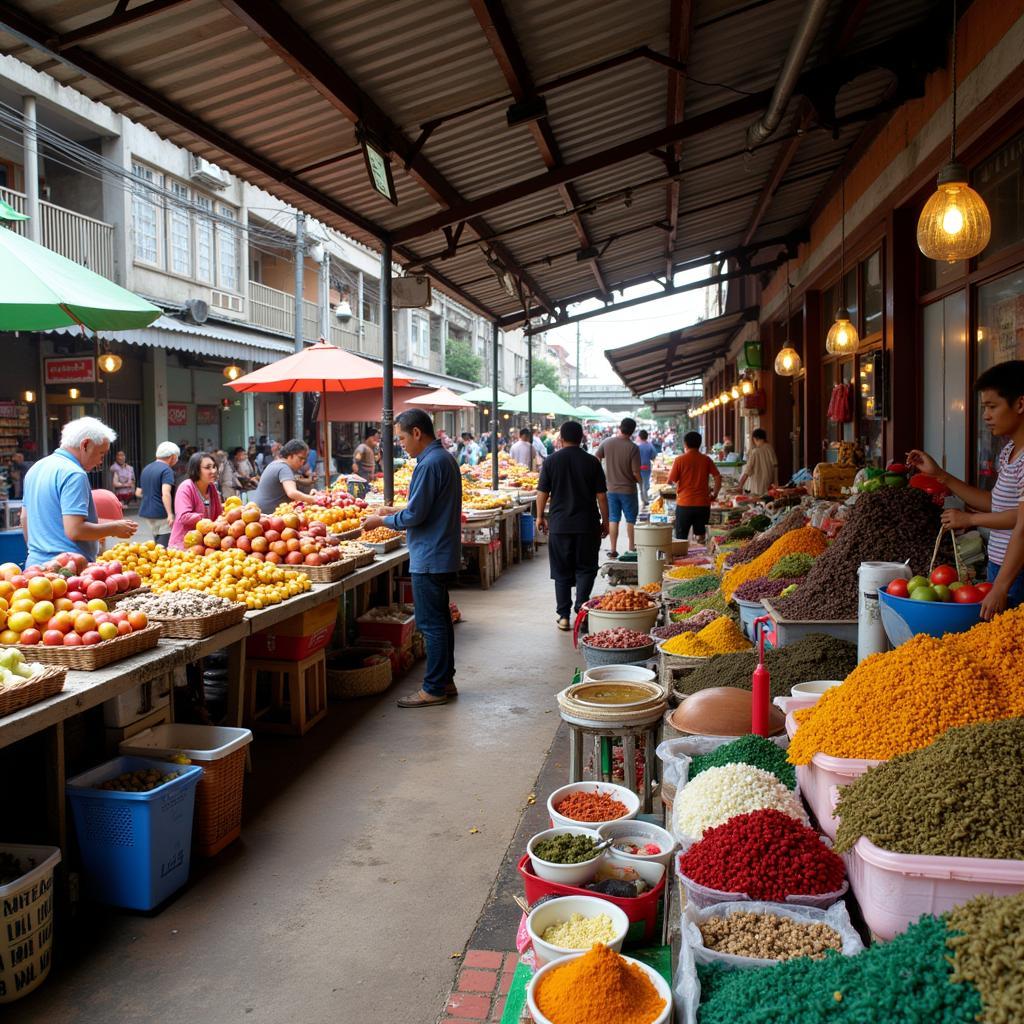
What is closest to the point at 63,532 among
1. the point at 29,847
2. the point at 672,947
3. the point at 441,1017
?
the point at 29,847

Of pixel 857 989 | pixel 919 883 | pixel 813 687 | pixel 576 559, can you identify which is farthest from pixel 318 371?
pixel 857 989

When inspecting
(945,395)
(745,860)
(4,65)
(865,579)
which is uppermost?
(4,65)

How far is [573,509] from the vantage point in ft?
27.9

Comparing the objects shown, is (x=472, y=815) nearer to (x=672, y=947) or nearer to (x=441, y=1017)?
(x=441, y=1017)

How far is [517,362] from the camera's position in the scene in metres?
67.1

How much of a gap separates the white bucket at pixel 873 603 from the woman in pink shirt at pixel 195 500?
5768 millimetres

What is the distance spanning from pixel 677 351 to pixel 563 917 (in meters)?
20.3

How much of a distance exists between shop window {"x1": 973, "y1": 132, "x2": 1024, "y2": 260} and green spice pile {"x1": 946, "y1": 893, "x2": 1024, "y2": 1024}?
4886 mm

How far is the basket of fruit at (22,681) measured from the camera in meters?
3.43

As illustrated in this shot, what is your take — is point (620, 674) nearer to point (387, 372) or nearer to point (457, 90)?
point (457, 90)

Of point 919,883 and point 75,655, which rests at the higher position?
point 75,655

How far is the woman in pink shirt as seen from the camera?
792 cm

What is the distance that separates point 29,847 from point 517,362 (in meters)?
64.9

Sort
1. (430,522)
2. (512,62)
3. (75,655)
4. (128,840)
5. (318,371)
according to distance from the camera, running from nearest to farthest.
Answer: (128,840), (75,655), (512,62), (430,522), (318,371)
